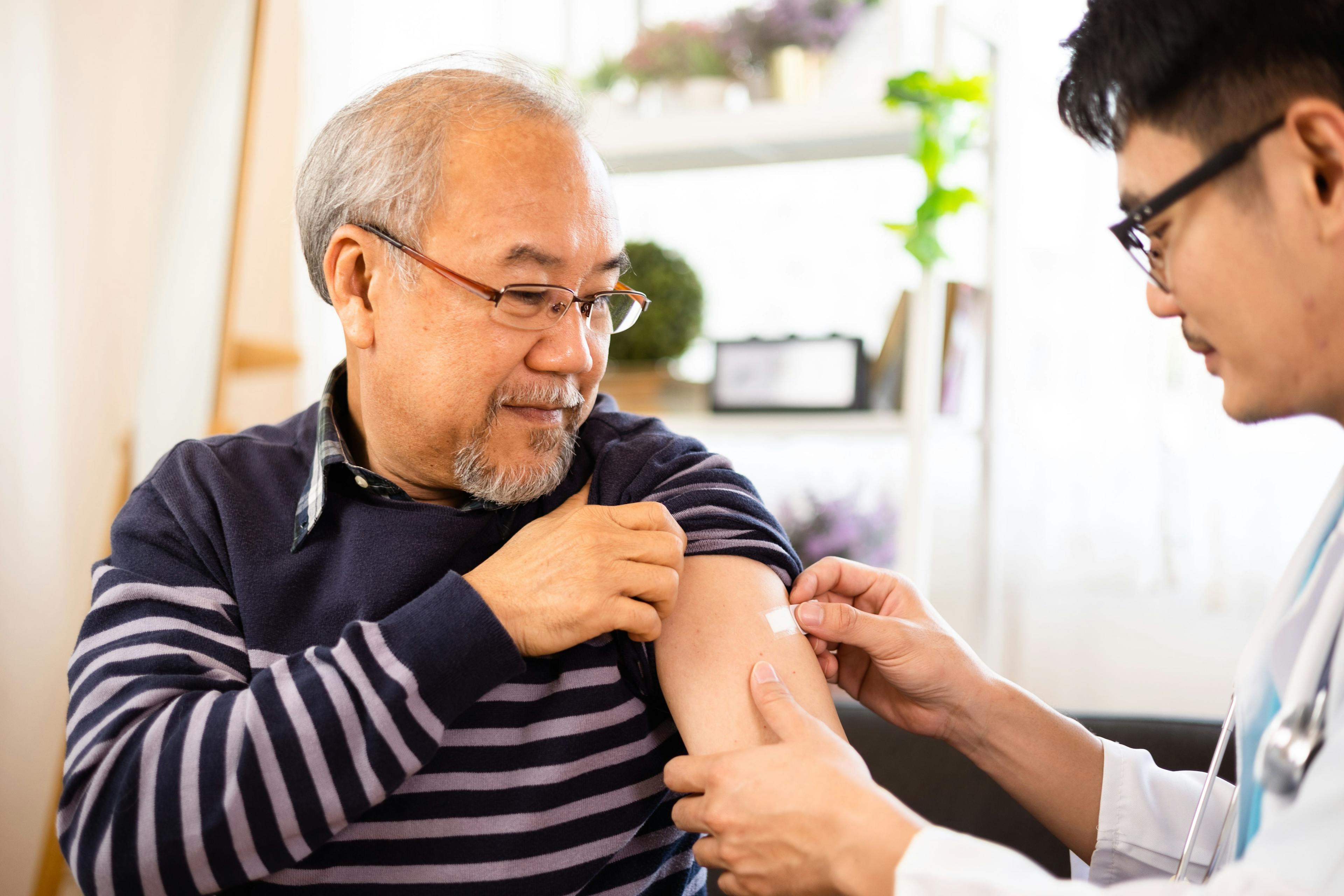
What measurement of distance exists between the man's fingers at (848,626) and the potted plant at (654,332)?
4.57 feet

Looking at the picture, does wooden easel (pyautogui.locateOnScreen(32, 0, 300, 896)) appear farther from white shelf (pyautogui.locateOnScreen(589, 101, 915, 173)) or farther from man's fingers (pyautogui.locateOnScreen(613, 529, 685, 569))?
man's fingers (pyautogui.locateOnScreen(613, 529, 685, 569))

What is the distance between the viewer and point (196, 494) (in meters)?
1.21

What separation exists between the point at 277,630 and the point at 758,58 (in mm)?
1943

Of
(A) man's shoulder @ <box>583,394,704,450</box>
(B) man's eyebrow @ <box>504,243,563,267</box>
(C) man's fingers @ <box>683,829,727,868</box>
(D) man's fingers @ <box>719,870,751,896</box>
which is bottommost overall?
(D) man's fingers @ <box>719,870,751,896</box>

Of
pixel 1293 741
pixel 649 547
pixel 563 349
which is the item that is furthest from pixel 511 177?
pixel 1293 741

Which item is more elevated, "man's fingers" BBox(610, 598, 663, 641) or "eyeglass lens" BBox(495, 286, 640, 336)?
"eyeglass lens" BBox(495, 286, 640, 336)

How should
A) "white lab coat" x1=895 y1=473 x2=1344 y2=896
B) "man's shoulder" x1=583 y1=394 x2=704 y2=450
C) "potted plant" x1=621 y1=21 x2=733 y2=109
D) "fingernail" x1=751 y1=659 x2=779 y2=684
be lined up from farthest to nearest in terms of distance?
"potted plant" x1=621 y1=21 x2=733 y2=109 → "man's shoulder" x1=583 y1=394 x2=704 y2=450 → "fingernail" x1=751 y1=659 x2=779 y2=684 → "white lab coat" x1=895 y1=473 x2=1344 y2=896

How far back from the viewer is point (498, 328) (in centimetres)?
122

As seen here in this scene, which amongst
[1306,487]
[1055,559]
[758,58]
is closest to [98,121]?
[758,58]

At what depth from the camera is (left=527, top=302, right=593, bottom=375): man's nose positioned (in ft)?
4.10

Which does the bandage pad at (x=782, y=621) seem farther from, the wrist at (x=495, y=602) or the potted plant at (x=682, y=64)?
the potted plant at (x=682, y=64)

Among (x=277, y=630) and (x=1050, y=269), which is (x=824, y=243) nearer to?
(x=1050, y=269)

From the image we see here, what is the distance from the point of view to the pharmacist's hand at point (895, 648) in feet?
4.11

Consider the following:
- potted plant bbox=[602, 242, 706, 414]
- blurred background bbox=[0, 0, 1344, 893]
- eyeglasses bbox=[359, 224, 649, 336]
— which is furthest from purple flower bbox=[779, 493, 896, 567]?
eyeglasses bbox=[359, 224, 649, 336]
